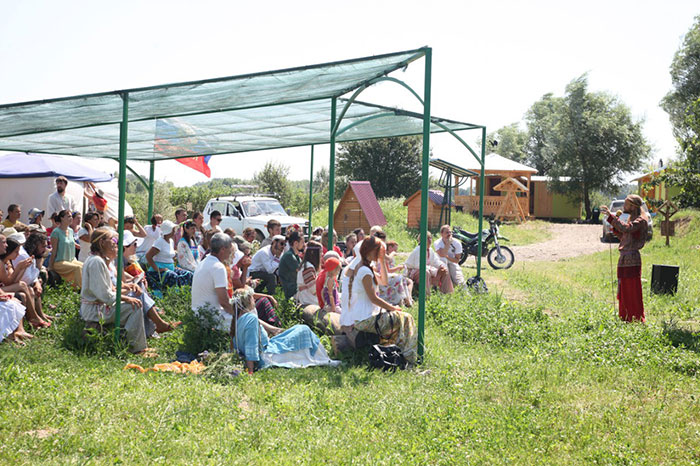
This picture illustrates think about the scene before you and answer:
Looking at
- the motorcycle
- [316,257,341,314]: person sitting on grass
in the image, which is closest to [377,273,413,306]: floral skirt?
[316,257,341,314]: person sitting on grass

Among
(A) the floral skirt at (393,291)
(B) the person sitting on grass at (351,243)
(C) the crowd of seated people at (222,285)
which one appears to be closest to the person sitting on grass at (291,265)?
(C) the crowd of seated people at (222,285)

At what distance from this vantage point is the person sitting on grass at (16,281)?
21.2 ft

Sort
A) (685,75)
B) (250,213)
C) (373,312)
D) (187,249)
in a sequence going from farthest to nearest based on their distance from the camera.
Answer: (685,75)
(250,213)
(187,249)
(373,312)

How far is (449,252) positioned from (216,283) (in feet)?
18.2

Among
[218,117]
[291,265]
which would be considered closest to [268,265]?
[291,265]

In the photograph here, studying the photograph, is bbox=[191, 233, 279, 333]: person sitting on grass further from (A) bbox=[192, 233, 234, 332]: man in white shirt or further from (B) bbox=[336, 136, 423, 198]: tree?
(B) bbox=[336, 136, 423, 198]: tree

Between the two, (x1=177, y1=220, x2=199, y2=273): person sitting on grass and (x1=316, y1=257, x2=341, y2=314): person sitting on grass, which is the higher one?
(x1=177, y1=220, x2=199, y2=273): person sitting on grass

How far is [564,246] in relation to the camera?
70.7 ft

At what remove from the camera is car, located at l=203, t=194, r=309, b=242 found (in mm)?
18719

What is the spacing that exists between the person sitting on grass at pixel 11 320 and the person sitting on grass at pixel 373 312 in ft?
11.1

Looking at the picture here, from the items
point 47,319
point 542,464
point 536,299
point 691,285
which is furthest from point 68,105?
point 691,285

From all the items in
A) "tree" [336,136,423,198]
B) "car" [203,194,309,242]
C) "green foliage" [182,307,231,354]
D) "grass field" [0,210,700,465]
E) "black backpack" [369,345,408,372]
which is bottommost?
"grass field" [0,210,700,465]

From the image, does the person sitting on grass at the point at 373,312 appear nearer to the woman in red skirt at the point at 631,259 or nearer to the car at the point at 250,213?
the woman in red skirt at the point at 631,259

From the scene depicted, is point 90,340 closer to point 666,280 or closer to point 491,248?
point 666,280
